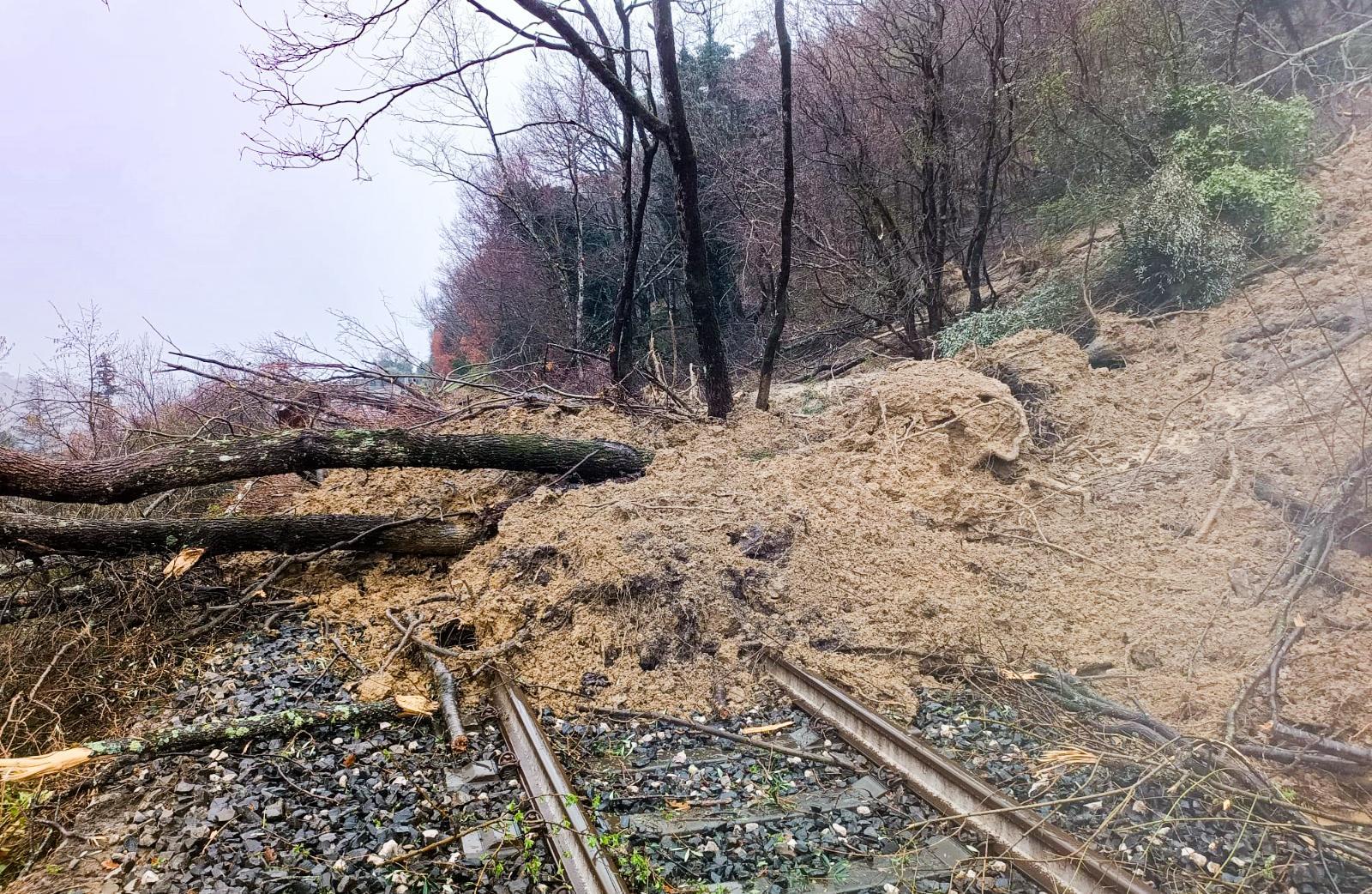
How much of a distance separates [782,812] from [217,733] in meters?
2.57

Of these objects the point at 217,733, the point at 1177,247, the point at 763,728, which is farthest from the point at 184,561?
the point at 1177,247

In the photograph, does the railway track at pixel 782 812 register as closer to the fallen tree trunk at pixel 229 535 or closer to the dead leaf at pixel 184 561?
the fallen tree trunk at pixel 229 535

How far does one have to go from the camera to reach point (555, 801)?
2.76 meters

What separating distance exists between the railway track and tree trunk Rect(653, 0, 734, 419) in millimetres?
5314

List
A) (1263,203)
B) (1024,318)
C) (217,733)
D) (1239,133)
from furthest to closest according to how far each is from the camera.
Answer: (1024,318)
(1239,133)
(1263,203)
(217,733)

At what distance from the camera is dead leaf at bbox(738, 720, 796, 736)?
3.31 meters

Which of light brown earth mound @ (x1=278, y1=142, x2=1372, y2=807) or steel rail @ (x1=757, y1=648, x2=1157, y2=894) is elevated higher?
light brown earth mound @ (x1=278, y1=142, x2=1372, y2=807)

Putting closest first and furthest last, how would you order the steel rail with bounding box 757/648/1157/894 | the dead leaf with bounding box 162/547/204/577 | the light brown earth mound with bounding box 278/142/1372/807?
1. the steel rail with bounding box 757/648/1157/894
2. the light brown earth mound with bounding box 278/142/1372/807
3. the dead leaf with bounding box 162/547/204/577

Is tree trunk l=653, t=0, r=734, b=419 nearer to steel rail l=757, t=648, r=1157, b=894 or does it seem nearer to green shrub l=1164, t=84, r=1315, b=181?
steel rail l=757, t=648, r=1157, b=894

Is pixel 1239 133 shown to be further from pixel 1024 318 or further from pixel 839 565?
pixel 839 565

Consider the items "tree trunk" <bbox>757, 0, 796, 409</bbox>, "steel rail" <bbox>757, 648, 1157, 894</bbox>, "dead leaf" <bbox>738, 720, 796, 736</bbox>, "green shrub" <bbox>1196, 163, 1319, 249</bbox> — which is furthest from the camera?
"tree trunk" <bbox>757, 0, 796, 409</bbox>

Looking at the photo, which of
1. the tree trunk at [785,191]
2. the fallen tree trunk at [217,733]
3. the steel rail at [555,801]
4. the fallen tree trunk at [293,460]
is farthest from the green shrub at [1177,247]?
the fallen tree trunk at [217,733]

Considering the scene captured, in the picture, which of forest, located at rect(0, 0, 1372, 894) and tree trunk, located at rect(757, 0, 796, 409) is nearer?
forest, located at rect(0, 0, 1372, 894)

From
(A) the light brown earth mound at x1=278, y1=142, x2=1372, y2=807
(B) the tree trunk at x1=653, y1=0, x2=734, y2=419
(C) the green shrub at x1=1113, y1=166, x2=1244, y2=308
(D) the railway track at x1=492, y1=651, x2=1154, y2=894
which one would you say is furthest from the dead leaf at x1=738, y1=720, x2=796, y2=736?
(C) the green shrub at x1=1113, y1=166, x2=1244, y2=308
